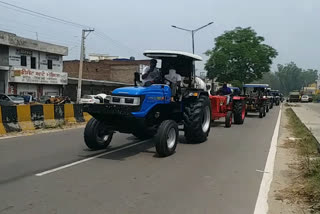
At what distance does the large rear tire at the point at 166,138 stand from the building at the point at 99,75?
37741 millimetres

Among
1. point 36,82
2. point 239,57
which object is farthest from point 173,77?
point 239,57

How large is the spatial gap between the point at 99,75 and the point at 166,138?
51.1m

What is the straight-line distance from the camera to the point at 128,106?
859 cm

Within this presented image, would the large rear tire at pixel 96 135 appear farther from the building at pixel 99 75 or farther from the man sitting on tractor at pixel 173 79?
the building at pixel 99 75

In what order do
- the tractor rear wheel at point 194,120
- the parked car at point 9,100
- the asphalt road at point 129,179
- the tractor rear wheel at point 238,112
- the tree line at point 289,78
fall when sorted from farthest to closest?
the tree line at point 289,78 → the parked car at point 9,100 → the tractor rear wheel at point 238,112 → the tractor rear wheel at point 194,120 → the asphalt road at point 129,179

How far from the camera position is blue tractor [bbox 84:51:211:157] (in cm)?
871

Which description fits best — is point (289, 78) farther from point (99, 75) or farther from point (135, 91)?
point (135, 91)

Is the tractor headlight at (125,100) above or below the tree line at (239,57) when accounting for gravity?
below

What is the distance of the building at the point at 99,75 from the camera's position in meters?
47.3

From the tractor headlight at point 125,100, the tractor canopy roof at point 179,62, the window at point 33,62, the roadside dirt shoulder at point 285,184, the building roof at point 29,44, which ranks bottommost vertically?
the roadside dirt shoulder at point 285,184

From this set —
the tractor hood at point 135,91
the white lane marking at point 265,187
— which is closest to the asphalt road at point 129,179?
the white lane marking at point 265,187

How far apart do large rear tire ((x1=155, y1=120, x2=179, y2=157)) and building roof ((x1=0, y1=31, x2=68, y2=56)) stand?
2952 centimetres

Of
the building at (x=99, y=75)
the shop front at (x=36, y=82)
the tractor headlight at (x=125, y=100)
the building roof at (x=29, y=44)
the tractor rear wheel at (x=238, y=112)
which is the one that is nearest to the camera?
the tractor headlight at (x=125, y=100)

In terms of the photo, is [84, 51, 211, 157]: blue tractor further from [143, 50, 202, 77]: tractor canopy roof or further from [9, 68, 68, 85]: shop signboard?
[9, 68, 68, 85]: shop signboard
